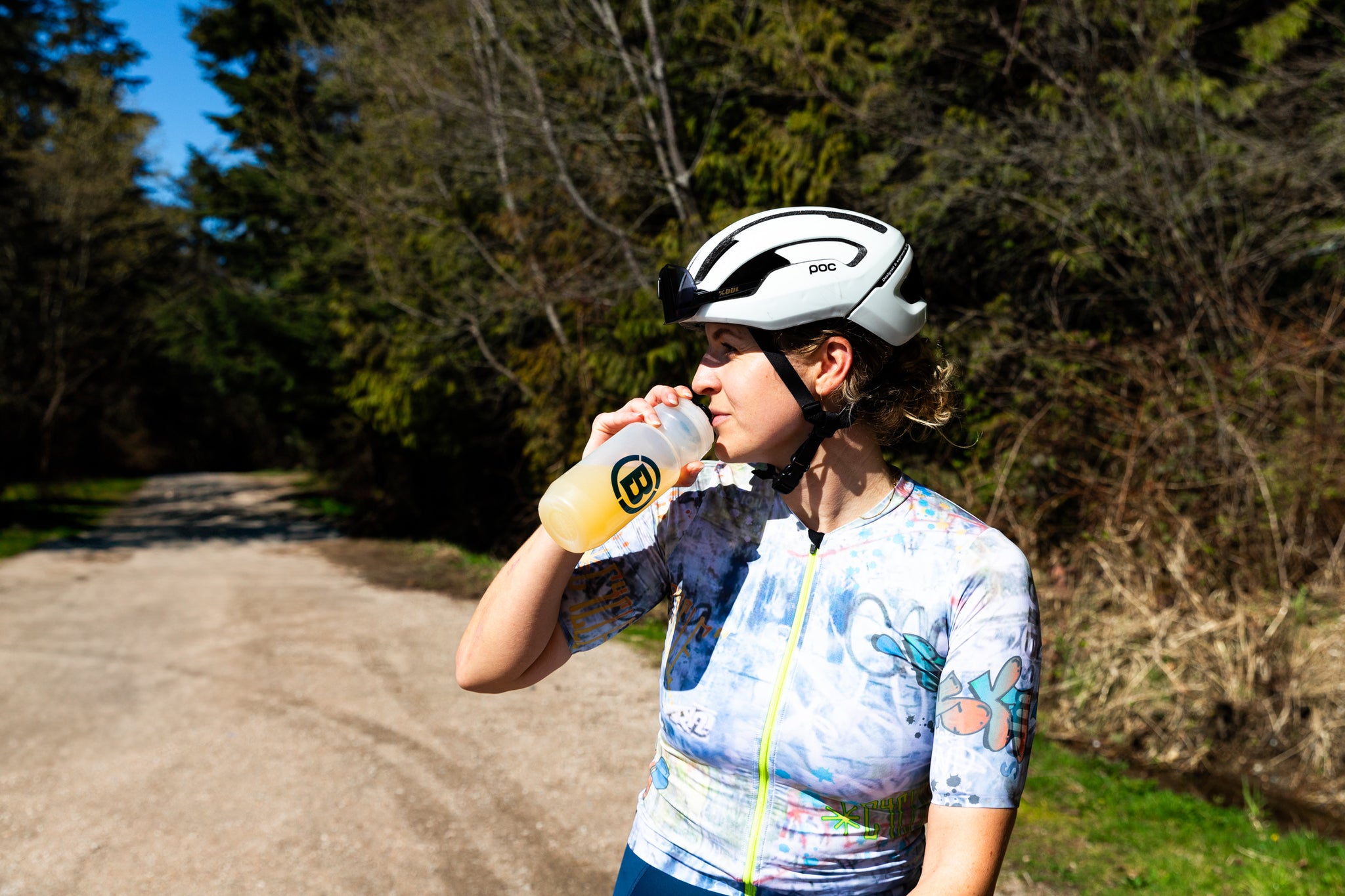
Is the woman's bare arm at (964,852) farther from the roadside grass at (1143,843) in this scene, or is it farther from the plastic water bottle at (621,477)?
the roadside grass at (1143,843)

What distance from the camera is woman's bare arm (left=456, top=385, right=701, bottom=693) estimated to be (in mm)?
1756

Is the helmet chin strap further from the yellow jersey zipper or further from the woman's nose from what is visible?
the yellow jersey zipper

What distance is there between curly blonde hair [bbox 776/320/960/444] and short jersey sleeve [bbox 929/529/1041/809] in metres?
0.36

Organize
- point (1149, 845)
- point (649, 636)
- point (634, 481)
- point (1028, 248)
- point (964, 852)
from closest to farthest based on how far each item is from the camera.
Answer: point (964, 852)
point (634, 481)
point (1149, 845)
point (1028, 248)
point (649, 636)

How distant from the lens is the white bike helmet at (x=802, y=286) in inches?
69.6

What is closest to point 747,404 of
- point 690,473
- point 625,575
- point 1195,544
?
point 690,473

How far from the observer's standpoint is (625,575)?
6.14ft

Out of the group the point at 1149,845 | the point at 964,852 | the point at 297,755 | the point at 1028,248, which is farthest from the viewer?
the point at 1028,248

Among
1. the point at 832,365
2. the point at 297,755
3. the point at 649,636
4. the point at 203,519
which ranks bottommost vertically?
the point at 203,519

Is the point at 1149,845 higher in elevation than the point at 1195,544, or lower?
lower

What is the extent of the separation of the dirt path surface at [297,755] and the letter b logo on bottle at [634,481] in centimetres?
335

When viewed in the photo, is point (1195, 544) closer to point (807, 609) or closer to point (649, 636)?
point (649, 636)

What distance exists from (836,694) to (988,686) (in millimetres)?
253

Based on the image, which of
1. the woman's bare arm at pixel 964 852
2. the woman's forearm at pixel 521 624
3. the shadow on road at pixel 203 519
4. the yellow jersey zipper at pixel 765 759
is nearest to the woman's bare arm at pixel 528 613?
the woman's forearm at pixel 521 624
